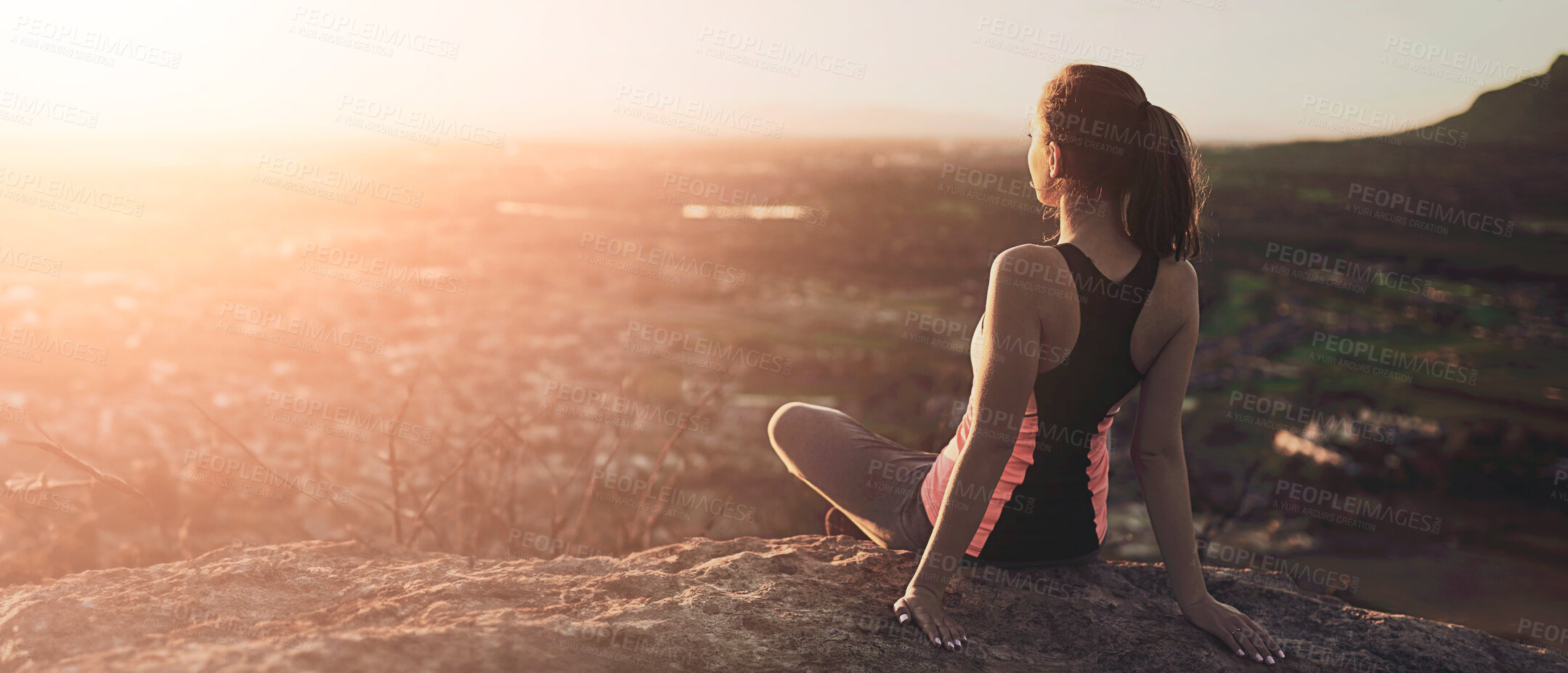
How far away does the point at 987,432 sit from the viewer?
78.1 inches

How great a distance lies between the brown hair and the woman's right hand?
0.98 meters

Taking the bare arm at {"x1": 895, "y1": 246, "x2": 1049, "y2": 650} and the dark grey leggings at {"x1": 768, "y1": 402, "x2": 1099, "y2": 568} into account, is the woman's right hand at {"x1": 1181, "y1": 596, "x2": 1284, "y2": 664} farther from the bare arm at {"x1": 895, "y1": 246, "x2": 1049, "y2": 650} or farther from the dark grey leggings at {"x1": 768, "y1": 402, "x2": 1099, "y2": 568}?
the bare arm at {"x1": 895, "y1": 246, "x2": 1049, "y2": 650}

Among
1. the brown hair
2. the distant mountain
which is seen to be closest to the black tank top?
the brown hair

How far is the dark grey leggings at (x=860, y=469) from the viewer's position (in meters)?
2.51

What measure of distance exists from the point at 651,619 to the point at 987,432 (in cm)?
92

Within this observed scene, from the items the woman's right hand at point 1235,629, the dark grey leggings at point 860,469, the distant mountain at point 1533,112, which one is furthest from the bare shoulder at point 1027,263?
the distant mountain at point 1533,112

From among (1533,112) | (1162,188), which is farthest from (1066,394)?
(1533,112)

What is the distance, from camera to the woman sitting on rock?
1959 millimetres

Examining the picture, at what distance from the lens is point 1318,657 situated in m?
2.19

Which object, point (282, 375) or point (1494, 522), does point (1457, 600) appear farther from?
point (282, 375)

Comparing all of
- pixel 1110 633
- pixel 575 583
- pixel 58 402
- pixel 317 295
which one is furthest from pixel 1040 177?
pixel 317 295

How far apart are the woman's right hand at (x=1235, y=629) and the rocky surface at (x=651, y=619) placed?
3 centimetres

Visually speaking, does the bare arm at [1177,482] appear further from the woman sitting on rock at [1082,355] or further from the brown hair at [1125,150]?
the brown hair at [1125,150]

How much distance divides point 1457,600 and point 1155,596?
3.50 metres
